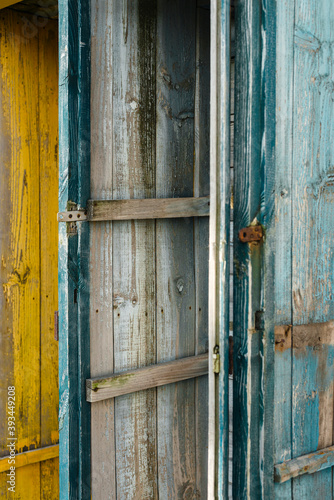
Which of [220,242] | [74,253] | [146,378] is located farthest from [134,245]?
[220,242]

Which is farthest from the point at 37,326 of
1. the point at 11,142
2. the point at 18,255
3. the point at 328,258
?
the point at 328,258

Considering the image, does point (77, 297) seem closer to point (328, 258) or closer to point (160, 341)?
point (160, 341)

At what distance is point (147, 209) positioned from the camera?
2379mm

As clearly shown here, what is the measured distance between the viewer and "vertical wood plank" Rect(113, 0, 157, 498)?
2324mm

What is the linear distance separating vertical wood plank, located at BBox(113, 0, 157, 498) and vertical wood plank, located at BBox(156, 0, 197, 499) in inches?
2.1

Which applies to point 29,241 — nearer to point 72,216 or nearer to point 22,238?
point 22,238

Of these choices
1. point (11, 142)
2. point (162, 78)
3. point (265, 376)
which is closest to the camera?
point (265, 376)

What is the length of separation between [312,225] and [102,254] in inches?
32.1

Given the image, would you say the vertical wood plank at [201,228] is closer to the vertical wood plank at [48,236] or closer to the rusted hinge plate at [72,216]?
the rusted hinge plate at [72,216]

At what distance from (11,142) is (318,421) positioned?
6.53ft

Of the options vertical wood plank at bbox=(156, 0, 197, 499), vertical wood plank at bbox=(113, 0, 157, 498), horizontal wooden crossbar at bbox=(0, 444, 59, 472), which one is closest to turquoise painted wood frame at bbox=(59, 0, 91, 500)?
vertical wood plank at bbox=(113, 0, 157, 498)

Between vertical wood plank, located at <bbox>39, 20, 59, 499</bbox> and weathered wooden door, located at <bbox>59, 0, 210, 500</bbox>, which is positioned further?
vertical wood plank, located at <bbox>39, 20, 59, 499</bbox>

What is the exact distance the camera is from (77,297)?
2150 mm

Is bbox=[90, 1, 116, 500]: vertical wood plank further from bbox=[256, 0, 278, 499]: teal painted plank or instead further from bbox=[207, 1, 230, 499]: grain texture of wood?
bbox=[256, 0, 278, 499]: teal painted plank
